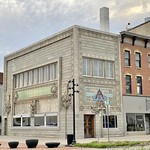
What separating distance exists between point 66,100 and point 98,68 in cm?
525

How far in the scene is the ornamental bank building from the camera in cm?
3450

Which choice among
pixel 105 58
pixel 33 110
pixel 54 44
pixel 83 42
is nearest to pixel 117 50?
pixel 105 58

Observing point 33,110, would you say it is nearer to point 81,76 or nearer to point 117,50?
point 81,76

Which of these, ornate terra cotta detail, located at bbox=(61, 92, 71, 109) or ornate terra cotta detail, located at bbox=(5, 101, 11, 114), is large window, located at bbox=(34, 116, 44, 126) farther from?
ornate terra cotta detail, located at bbox=(5, 101, 11, 114)

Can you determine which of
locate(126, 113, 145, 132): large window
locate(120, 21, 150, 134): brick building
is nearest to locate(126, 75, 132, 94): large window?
locate(120, 21, 150, 134): brick building

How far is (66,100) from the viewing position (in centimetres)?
3475

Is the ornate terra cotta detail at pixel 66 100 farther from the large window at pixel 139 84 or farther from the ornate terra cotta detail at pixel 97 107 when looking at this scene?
the large window at pixel 139 84

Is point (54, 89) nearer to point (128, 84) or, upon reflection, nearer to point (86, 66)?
point (86, 66)

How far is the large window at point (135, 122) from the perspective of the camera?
1503 inches

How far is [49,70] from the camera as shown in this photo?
3878 centimetres

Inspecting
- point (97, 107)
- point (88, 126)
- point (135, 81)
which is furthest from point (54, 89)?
point (135, 81)

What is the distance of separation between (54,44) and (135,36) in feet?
32.8

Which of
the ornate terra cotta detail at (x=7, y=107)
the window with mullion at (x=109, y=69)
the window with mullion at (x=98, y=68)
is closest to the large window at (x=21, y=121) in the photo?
the ornate terra cotta detail at (x=7, y=107)

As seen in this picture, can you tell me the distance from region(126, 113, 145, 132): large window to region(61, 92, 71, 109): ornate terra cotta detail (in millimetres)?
7990
